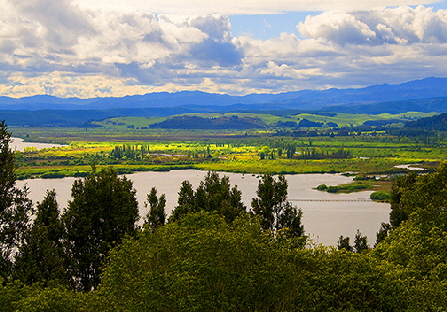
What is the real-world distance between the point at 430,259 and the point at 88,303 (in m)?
13.8

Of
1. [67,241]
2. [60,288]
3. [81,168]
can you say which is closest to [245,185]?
[81,168]

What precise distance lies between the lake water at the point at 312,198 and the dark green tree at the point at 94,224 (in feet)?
79.4

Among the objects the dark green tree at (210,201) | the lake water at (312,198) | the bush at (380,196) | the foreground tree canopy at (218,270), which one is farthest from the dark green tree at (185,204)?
the bush at (380,196)

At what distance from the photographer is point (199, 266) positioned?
19.2 metres

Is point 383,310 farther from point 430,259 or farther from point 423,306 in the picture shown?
point 430,259

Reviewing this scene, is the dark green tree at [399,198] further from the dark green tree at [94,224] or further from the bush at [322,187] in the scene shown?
the bush at [322,187]

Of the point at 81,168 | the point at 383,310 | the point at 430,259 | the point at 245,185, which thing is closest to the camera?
the point at 383,310

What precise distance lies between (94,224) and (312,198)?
54085mm

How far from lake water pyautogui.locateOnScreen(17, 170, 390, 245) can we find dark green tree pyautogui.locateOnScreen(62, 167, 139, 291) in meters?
24.2

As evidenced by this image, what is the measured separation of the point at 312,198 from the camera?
81.5 meters

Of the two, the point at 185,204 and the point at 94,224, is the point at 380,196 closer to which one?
the point at 185,204

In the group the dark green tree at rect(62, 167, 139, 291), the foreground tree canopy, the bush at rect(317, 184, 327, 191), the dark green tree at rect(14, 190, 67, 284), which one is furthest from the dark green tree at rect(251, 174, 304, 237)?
the bush at rect(317, 184, 327, 191)

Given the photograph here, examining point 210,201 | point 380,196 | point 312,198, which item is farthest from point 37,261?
point 380,196

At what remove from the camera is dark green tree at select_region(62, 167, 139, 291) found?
29.9 m
